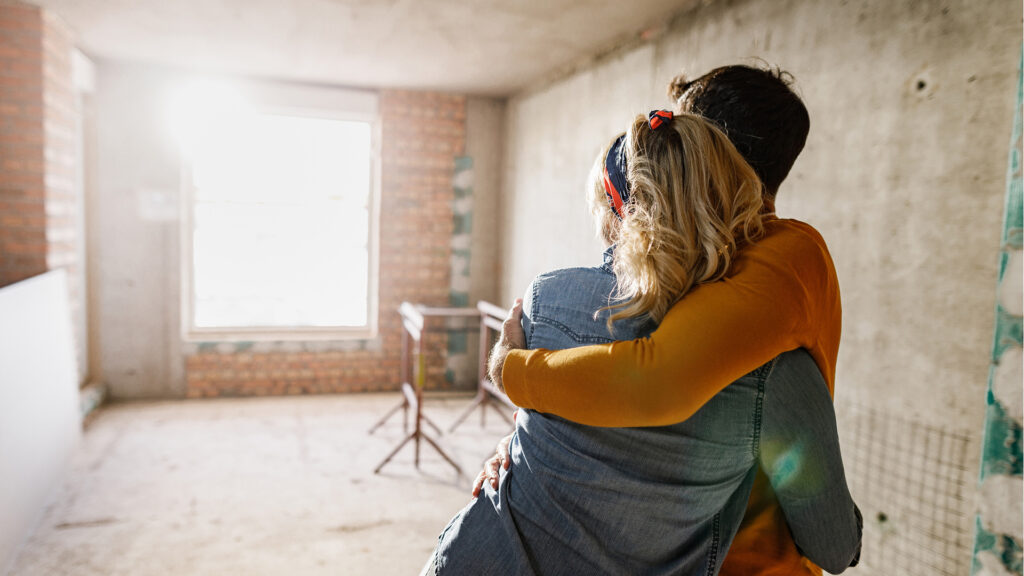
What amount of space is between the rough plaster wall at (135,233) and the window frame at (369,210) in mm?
92

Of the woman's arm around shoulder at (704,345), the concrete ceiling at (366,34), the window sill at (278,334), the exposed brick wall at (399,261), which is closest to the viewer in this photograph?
the woman's arm around shoulder at (704,345)

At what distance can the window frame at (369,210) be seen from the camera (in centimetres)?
498

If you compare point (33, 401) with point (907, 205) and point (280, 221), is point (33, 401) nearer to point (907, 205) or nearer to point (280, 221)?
point (280, 221)

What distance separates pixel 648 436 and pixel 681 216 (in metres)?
0.27

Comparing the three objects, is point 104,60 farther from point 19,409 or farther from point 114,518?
point 114,518

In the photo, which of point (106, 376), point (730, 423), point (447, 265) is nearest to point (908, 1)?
point (730, 423)

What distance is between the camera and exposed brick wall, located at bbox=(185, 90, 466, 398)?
17.3 feet

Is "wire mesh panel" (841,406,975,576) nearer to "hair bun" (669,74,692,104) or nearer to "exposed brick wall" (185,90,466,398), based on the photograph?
"hair bun" (669,74,692,104)

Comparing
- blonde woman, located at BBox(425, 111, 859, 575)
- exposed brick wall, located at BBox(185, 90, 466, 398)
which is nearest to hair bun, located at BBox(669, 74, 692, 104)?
blonde woman, located at BBox(425, 111, 859, 575)

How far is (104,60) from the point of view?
4.61m

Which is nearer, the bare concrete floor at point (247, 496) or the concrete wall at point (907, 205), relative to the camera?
the concrete wall at point (907, 205)

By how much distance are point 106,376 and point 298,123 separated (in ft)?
7.97

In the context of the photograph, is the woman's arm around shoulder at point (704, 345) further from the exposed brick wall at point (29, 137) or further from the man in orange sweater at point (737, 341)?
the exposed brick wall at point (29, 137)

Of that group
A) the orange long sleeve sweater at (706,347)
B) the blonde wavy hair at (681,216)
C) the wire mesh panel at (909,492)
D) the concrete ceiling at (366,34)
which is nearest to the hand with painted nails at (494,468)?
the orange long sleeve sweater at (706,347)
